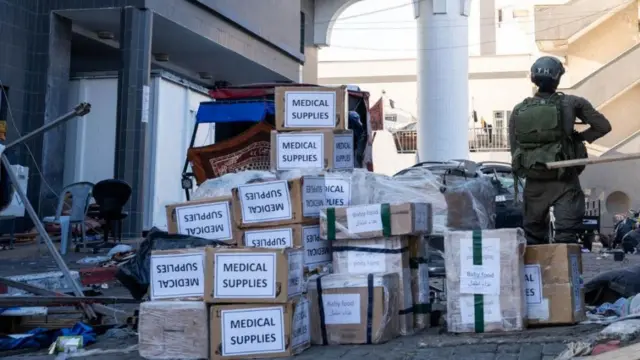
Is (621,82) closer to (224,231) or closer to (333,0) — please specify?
(333,0)

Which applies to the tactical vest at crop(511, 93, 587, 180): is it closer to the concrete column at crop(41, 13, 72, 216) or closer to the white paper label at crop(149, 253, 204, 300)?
the white paper label at crop(149, 253, 204, 300)

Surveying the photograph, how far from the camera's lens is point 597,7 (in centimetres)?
2919

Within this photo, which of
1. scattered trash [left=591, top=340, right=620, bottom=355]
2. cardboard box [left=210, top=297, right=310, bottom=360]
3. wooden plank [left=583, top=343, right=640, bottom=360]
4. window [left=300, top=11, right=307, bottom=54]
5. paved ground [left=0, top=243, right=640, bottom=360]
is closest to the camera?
wooden plank [left=583, top=343, right=640, bottom=360]

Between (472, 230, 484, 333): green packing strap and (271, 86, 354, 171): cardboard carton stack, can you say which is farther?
(271, 86, 354, 171): cardboard carton stack

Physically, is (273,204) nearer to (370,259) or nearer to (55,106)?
(370,259)

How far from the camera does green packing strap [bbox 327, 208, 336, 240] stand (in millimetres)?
6229

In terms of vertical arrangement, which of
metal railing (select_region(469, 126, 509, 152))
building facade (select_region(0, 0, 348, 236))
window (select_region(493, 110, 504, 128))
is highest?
window (select_region(493, 110, 504, 128))

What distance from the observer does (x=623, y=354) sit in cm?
442

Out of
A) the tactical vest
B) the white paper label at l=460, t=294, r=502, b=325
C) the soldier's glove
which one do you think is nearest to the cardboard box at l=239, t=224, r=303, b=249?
the white paper label at l=460, t=294, r=502, b=325

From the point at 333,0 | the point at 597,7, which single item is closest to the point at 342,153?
the point at 333,0

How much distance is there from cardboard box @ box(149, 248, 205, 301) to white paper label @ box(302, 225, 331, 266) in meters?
1.07

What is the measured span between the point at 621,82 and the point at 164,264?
24.5 metres

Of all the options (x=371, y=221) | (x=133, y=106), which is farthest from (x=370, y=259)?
(x=133, y=106)

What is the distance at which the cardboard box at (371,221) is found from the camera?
19.7 ft
